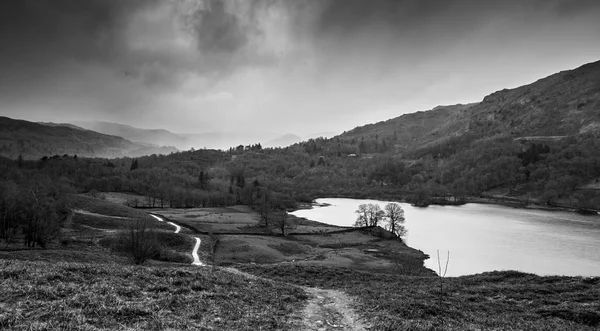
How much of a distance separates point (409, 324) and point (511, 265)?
6877 centimetres

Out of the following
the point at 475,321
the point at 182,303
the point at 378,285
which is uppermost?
the point at 182,303

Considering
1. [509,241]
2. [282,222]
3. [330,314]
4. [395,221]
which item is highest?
[330,314]

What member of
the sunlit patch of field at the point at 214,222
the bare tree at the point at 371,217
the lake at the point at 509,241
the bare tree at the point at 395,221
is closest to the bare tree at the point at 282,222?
the sunlit patch of field at the point at 214,222

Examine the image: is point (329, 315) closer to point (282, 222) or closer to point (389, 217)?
point (282, 222)

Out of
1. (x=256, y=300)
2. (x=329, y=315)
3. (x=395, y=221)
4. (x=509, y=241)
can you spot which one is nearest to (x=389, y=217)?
(x=395, y=221)

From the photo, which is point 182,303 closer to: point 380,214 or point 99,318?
point 99,318

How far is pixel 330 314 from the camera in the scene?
68.1ft

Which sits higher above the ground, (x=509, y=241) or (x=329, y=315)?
(x=329, y=315)

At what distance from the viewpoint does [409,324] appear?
17.4m

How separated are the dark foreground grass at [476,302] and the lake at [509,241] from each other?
36.1 meters

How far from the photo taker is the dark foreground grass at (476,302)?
63.6 feet

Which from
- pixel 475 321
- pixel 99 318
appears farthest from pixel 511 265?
pixel 99 318

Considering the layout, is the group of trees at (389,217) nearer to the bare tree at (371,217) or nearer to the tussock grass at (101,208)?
the bare tree at (371,217)

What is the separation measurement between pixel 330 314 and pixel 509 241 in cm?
9657
